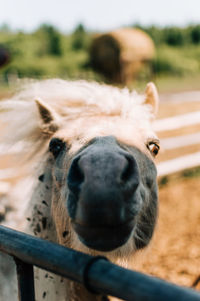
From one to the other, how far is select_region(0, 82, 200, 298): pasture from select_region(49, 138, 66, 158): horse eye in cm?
74

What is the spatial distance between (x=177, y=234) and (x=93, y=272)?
4.13 meters

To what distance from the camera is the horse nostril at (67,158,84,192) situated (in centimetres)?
141

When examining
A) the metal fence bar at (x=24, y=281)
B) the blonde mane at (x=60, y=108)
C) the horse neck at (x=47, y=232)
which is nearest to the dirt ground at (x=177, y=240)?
the horse neck at (x=47, y=232)

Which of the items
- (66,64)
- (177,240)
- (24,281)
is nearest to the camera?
(24,281)

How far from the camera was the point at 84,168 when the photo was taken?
137cm

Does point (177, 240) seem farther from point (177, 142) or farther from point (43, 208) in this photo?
point (177, 142)

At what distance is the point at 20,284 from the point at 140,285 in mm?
588

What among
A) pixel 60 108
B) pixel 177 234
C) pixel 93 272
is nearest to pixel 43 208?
pixel 60 108

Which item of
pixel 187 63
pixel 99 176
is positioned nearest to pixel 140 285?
pixel 99 176

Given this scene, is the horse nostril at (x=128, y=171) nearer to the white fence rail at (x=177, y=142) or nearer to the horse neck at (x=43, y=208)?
the horse neck at (x=43, y=208)

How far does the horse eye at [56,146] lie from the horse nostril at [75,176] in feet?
1.99

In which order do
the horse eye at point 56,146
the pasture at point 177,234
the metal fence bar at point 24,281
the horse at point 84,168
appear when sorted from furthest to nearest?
1. the pasture at point 177,234
2. the horse eye at point 56,146
3. the horse at point 84,168
4. the metal fence bar at point 24,281

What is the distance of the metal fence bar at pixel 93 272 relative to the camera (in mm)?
818

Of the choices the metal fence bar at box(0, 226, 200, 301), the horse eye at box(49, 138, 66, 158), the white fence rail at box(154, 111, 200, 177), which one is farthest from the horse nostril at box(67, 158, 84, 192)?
the white fence rail at box(154, 111, 200, 177)
